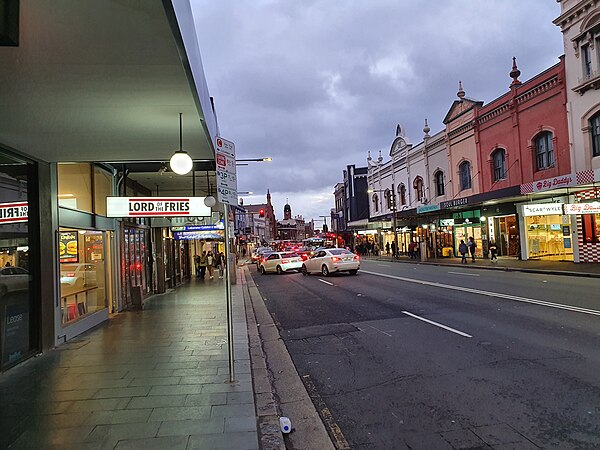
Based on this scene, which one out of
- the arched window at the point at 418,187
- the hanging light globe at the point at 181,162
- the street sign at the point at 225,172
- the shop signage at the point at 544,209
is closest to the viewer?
Answer: the street sign at the point at 225,172

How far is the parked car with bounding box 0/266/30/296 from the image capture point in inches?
268

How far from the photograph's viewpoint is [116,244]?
12359 mm

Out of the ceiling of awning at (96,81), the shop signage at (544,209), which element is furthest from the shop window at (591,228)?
the ceiling of awning at (96,81)

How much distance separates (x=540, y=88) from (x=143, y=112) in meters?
24.3

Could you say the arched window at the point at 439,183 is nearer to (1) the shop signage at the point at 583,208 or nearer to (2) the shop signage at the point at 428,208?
(2) the shop signage at the point at 428,208

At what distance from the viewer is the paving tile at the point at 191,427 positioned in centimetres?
423

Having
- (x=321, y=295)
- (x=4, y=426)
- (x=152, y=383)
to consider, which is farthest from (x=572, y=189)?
(x=4, y=426)

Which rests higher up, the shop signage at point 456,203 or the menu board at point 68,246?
the shop signage at point 456,203

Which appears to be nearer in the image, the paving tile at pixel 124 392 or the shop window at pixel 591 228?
the paving tile at pixel 124 392

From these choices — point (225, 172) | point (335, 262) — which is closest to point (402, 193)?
point (335, 262)

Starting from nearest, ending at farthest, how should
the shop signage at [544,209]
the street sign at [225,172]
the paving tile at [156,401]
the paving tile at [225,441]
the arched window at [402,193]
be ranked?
1. the paving tile at [225,441]
2. the paving tile at [156,401]
3. the street sign at [225,172]
4. the shop signage at [544,209]
5. the arched window at [402,193]

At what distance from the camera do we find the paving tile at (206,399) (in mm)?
5008

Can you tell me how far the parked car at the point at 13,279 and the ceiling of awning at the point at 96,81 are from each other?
201 cm

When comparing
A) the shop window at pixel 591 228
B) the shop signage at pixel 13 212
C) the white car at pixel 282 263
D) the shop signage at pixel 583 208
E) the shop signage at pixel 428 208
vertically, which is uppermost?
the shop signage at pixel 428 208
